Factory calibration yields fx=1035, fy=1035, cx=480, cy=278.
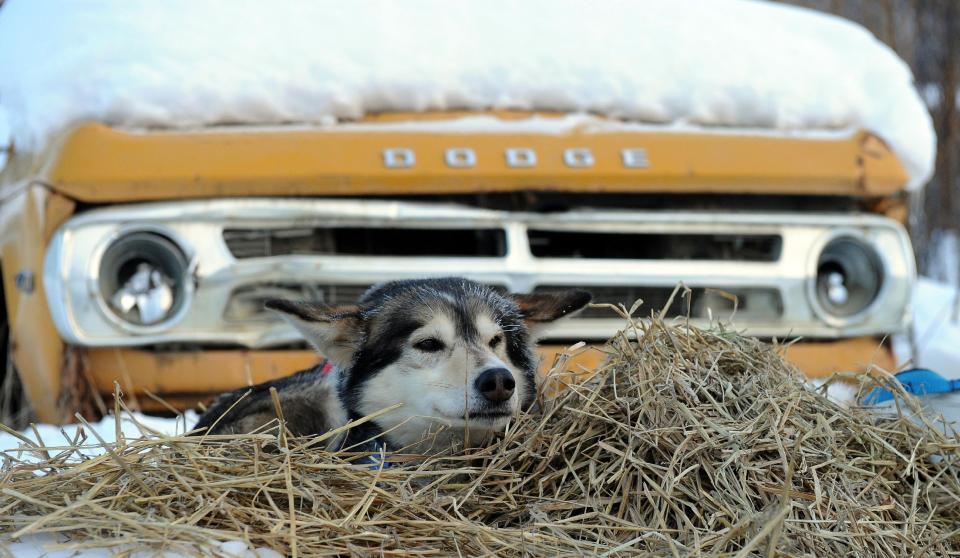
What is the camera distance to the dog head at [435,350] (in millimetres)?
2611

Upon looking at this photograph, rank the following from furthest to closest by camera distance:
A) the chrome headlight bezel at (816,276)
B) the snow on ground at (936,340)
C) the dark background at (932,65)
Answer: the dark background at (932,65), the chrome headlight bezel at (816,276), the snow on ground at (936,340)

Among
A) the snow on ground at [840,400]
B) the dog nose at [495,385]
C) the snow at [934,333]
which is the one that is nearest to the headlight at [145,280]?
the snow on ground at [840,400]

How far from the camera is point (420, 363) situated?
2824 mm

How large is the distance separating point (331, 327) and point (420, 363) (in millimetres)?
331

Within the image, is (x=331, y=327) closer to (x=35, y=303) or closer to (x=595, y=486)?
(x=595, y=486)

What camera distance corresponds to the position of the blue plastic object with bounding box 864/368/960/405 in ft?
9.17

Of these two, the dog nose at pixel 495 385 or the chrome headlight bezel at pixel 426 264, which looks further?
the chrome headlight bezel at pixel 426 264

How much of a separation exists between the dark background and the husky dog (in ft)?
23.0

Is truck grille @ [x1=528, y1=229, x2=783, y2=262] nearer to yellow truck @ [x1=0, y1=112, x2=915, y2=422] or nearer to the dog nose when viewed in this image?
yellow truck @ [x1=0, y1=112, x2=915, y2=422]

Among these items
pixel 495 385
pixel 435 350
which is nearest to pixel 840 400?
pixel 495 385

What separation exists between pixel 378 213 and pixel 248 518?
1.78 m

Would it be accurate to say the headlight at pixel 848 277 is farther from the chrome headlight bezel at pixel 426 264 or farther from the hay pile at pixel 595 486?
the hay pile at pixel 595 486

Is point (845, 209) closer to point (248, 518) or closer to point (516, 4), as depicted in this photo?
point (516, 4)

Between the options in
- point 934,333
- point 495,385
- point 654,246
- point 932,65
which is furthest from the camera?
point 932,65
